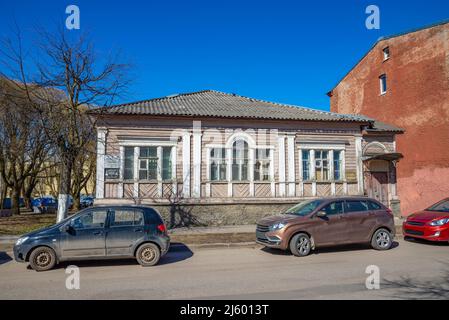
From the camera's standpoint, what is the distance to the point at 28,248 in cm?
762

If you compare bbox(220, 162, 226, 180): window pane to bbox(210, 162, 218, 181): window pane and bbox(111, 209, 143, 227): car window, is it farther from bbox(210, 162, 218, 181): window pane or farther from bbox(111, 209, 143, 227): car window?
bbox(111, 209, 143, 227): car window

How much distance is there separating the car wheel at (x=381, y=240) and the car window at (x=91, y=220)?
7.89 metres

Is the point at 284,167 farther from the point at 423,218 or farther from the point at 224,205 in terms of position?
the point at 423,218

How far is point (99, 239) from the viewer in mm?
8000

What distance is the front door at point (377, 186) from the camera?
1773cm

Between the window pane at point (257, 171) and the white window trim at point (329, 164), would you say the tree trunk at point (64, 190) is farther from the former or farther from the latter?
the white window trim at point (329, 164)

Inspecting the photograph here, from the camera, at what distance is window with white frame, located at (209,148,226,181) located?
16062 millimetres

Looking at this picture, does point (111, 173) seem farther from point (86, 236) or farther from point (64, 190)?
point (86, 236)

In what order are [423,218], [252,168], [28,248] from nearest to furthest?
[28,248]
[423,218]
[252,168]

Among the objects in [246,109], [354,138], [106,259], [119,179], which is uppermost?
[246,109]

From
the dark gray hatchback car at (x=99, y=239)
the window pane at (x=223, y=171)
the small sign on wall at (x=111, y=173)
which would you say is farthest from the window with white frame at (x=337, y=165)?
the dark gray hatchback car at (x=99, y=239)

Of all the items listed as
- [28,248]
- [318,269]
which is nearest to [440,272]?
[318,269]

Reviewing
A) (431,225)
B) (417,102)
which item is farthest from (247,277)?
(417,102)

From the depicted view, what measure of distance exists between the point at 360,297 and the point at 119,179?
1219 cm
